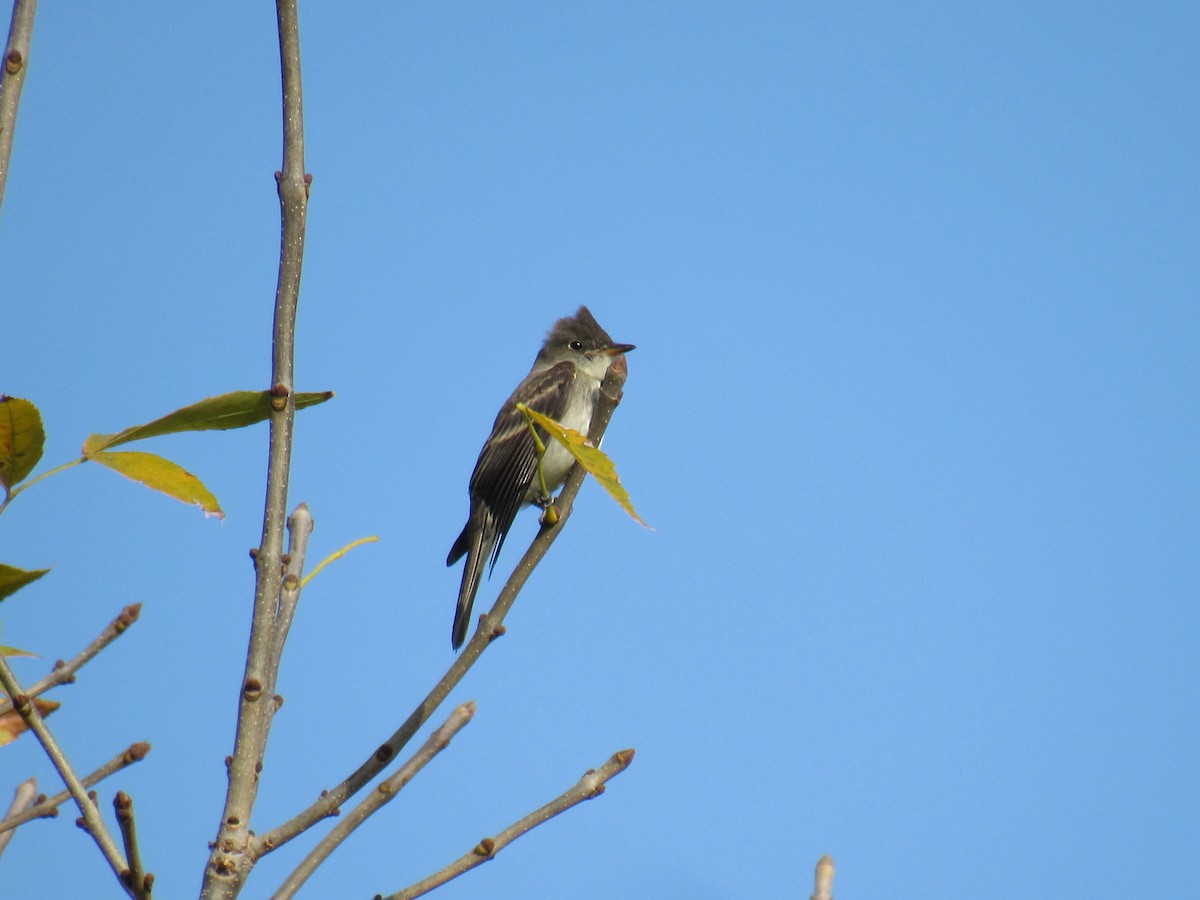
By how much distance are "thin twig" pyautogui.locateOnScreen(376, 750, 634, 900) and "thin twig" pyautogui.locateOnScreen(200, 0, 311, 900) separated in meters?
0.27

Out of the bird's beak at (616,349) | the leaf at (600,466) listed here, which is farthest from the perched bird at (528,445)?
the leaf at (600,466)

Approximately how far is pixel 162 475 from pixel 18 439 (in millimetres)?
205

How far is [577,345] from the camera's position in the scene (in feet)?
28.0

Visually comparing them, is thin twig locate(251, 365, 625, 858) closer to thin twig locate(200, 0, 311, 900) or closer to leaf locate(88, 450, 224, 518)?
thin twig locate(200, 0, 311, 900)

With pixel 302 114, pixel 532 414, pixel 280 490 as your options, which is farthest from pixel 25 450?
pixel 532 414

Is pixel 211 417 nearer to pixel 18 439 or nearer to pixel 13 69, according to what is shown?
pixel 18 439

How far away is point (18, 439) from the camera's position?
1661 mm

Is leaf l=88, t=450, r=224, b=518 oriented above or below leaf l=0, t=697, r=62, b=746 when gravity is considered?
above

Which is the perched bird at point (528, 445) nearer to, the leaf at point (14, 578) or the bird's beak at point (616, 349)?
the bird's beak at point (616, 349)

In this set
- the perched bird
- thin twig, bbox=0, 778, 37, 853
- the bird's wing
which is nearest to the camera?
thin twig, bbox=0, 778, 37, 853

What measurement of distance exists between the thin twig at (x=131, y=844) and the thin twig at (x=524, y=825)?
0.40 meters

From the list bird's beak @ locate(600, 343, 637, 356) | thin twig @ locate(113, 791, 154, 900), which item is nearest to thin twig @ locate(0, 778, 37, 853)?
thin twig @ locate(113, 791, 154, 900)

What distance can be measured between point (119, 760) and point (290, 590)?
45cm

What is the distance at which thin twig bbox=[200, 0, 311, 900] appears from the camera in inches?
68.2
